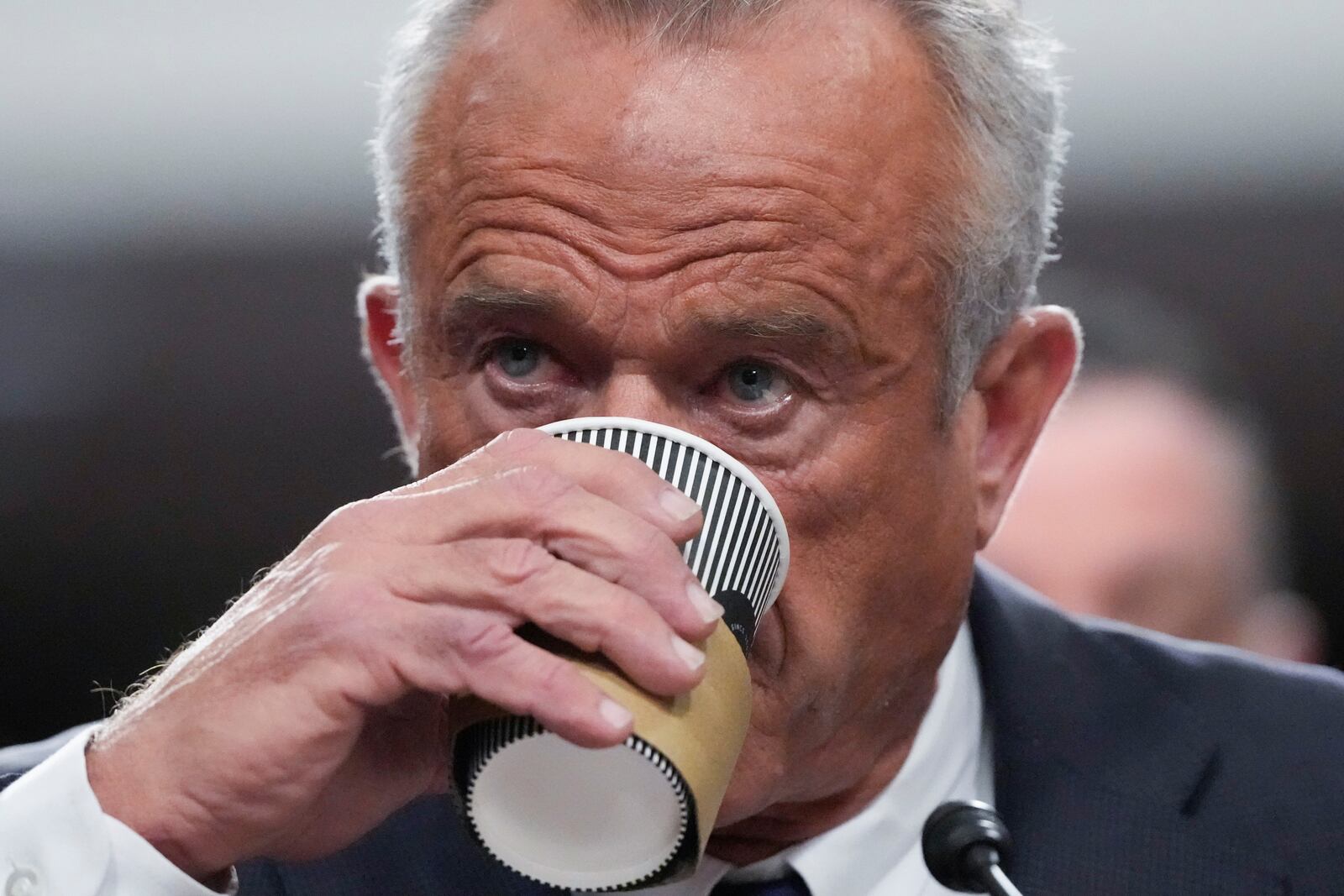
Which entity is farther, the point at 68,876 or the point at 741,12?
the point at 741,12

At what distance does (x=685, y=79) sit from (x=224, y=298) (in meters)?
2.45

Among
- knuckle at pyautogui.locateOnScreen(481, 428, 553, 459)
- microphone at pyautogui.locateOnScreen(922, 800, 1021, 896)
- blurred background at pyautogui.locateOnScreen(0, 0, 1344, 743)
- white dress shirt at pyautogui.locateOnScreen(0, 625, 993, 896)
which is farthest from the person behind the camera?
blurred background at pyautogui.locateOnScreen(0, 0, 1344, 743)

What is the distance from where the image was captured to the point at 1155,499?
4250 millimetres

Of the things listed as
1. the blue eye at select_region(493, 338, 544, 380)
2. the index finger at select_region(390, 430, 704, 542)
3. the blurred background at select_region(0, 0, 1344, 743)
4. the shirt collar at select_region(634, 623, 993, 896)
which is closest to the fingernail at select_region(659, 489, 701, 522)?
the index finger at select_region(390, 430, 704, 542)

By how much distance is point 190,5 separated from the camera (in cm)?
443

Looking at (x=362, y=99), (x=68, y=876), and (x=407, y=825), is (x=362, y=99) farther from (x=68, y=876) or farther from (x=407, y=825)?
(x=68, y=876)

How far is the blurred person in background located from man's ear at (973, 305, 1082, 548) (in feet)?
4.88

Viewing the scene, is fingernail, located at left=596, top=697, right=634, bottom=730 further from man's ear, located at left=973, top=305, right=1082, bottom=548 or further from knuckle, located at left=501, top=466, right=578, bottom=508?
man's ear, located at left=973, top=305, right=1082, bottom=548

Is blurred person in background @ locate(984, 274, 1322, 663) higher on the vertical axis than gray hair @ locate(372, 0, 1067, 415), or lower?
lower

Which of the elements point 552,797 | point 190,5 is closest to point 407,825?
point 552,797

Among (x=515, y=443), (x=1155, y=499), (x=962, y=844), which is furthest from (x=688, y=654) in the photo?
(x=1155, y=499)

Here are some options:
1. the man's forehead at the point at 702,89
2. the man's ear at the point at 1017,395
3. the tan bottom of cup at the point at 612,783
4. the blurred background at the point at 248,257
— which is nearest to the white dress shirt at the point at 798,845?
the man's ear at the point at 1017,395

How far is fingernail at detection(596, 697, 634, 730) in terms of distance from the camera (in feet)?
4.80

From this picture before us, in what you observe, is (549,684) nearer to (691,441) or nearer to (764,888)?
(691,441)
